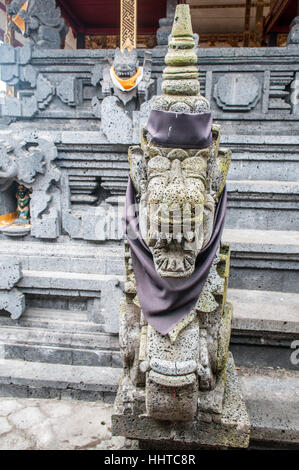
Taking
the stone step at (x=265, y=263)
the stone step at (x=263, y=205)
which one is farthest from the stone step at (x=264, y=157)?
the stone step at (x=265, y=263)

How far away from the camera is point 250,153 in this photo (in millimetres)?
4742

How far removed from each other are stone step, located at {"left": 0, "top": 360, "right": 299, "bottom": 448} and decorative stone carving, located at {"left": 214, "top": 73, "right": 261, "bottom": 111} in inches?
155

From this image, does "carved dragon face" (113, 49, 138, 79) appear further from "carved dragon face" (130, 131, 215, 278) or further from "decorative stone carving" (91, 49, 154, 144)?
"carved dragon face" (130, 131, 215, 278)

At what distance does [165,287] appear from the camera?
222cm

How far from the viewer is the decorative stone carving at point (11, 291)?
145 inches

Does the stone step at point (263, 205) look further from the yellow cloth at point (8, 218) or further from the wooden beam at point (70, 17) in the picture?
the wooden beam at point (70, 17)

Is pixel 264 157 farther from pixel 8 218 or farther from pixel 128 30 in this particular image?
pixel 8 218

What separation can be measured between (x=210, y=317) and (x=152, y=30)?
10.4m

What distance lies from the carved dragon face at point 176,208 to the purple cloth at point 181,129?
4 centimetres

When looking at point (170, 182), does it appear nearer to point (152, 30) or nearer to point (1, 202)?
point (1, 202)

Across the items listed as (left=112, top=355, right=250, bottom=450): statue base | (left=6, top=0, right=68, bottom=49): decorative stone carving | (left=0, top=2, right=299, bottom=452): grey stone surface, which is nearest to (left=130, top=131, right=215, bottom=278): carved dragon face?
(left=112, top=355, right=250, bottom=450): statue base

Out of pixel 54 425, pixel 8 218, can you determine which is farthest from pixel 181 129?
pixel 8 218

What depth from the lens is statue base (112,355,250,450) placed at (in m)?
2.28

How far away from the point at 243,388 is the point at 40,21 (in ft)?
21.0
